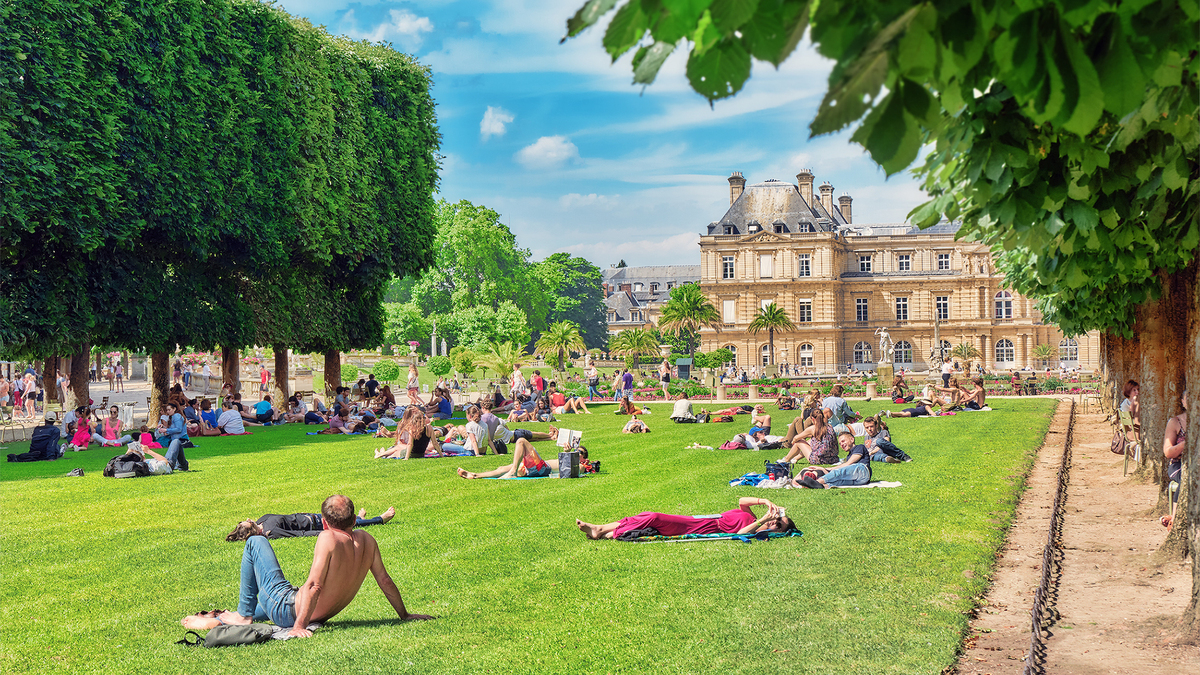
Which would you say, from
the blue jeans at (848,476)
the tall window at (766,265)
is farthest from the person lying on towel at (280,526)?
the tall window at (766,265)

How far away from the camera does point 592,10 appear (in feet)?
8.45

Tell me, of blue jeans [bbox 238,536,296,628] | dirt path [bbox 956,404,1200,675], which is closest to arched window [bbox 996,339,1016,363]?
dirt path [bbox 956,404,1200,675]

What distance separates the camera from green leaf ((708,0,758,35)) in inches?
91.0

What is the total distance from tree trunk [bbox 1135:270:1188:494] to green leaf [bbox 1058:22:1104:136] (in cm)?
1132

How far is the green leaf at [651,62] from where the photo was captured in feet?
9.00

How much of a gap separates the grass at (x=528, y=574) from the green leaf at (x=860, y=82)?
189 inches

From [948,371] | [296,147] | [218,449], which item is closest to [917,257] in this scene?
[948,371]

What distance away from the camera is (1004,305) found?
3204 inches

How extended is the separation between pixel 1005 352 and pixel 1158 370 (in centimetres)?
7097

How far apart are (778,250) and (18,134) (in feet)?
218

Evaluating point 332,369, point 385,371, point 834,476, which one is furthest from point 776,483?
point 385,371

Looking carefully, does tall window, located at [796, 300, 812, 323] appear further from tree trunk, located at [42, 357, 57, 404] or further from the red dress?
the red dress

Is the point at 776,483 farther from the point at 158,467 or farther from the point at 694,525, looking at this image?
the point at 158,467

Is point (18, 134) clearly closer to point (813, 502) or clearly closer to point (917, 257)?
point (813, 502)
